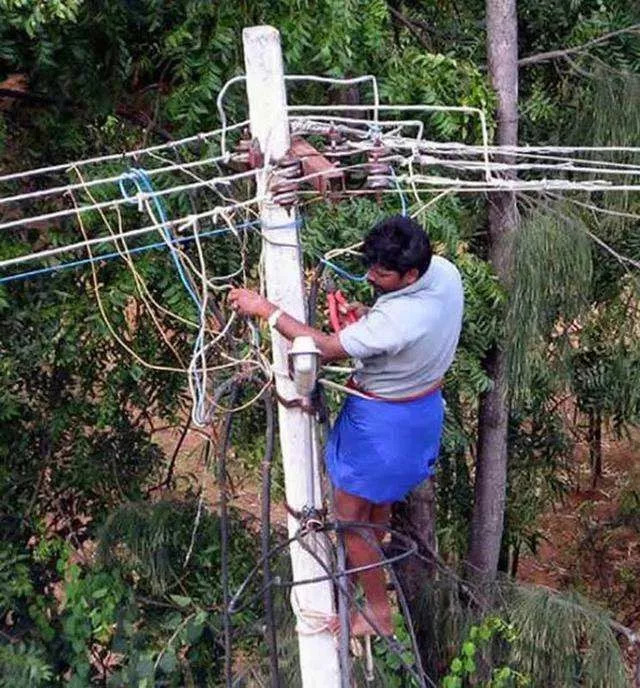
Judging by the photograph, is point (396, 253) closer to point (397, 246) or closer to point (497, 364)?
point (397, 246)

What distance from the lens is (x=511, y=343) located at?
4203mm

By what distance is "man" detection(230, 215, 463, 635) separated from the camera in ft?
8.45

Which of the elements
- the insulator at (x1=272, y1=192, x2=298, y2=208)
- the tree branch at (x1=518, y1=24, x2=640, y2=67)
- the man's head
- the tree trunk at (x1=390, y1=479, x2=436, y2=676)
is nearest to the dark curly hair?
the man's head

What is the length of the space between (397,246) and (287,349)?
13.2 inches

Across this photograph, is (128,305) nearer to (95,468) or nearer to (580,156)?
(95,468)

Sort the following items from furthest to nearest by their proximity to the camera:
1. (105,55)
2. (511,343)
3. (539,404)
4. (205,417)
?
(539,404) < (511,343) < (105,55) < (205,417)

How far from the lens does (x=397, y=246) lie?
262 cm

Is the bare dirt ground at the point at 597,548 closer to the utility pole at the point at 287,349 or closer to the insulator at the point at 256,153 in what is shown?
the utility pole at the point at 287,349

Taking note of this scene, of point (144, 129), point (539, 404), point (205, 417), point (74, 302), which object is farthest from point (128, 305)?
point (539, 404)

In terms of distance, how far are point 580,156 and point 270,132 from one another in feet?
6.98

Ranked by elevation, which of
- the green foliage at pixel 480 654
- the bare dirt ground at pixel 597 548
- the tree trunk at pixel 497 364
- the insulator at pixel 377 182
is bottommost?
the bare dirt ground at pixel 597 548

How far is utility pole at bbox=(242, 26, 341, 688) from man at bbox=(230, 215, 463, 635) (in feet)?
0.31

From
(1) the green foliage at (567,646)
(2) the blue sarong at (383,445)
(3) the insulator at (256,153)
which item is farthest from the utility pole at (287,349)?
(1) the green foliage at (567,646)

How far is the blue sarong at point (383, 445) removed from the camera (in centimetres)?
276
